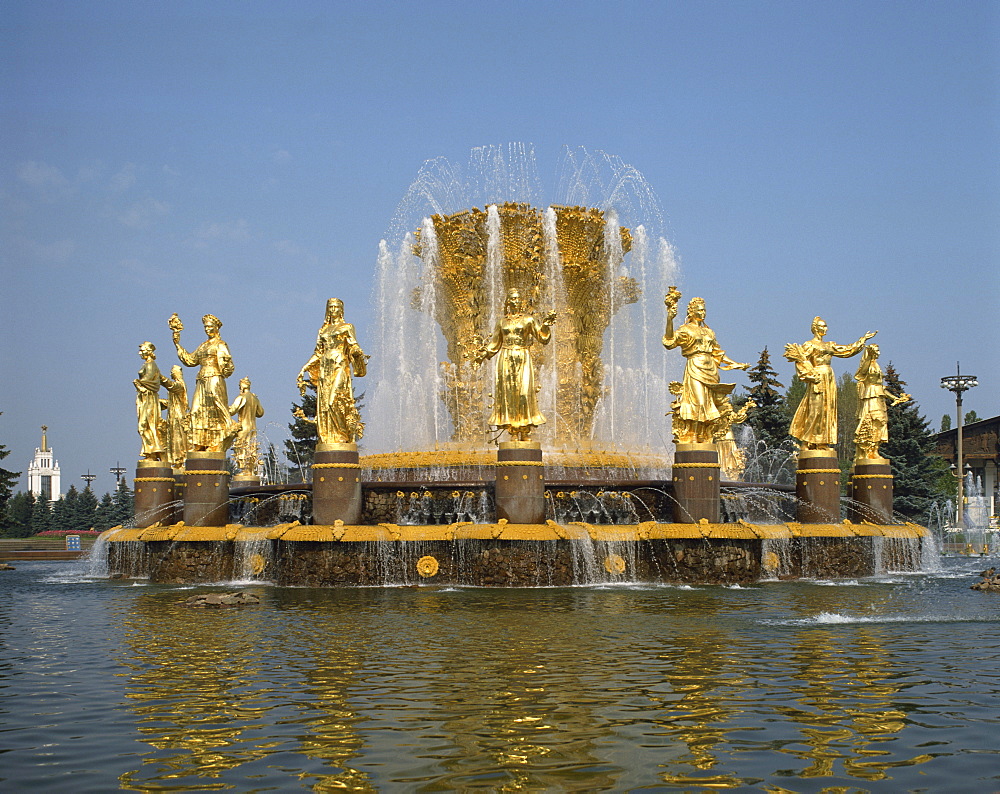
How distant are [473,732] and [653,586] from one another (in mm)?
10519

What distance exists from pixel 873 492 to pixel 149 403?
16.3 meters

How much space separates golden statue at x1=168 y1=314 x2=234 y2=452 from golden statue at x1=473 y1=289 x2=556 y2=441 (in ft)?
19.0

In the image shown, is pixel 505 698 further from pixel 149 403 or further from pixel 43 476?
pixel 43 476

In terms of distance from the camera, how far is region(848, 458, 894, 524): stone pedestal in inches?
853

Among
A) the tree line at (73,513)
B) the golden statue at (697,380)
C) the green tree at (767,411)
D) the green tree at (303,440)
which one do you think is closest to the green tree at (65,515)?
the tree line at (73,513)

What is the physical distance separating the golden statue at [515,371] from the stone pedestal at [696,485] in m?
2.84

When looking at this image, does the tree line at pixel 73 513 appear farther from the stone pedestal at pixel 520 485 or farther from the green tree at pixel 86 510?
the stone pedestal at pixel 520 485

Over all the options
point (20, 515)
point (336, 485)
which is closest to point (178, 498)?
point (336, 485)

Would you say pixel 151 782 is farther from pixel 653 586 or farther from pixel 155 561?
pixel 155 561

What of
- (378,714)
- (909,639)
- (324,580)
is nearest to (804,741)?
(378,714)

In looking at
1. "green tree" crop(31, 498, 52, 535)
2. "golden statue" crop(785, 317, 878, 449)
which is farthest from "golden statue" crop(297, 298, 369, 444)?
"green tree" crop(31, 498, 52, 535)

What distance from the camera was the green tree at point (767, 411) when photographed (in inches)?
1853

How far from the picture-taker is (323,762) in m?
6.24

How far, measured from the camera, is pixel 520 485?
1767 cm
